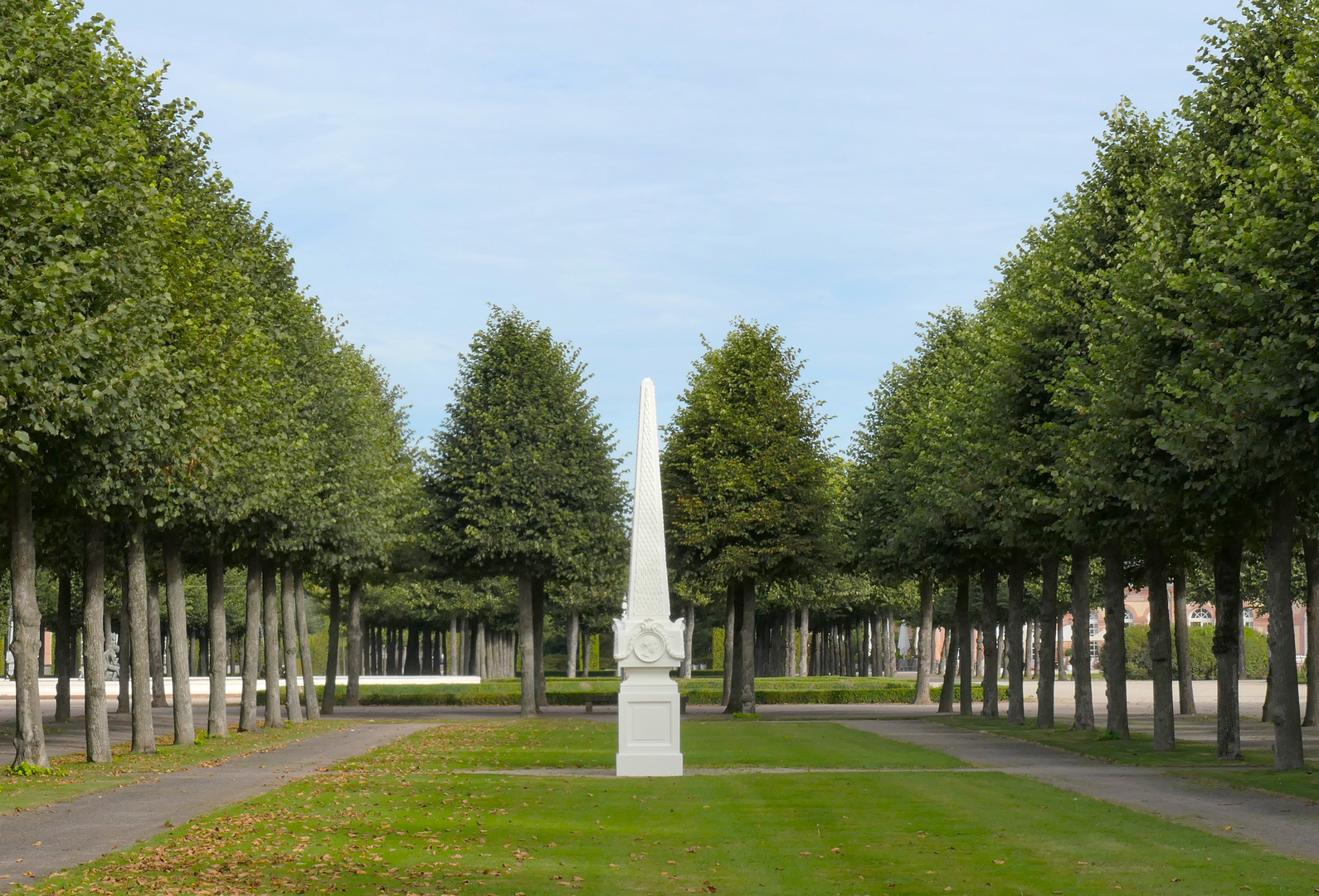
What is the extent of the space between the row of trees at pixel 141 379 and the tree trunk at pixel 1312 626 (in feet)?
82.1


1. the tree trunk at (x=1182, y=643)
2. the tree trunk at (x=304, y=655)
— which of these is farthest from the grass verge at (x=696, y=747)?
the tree trunk at (x=1182, y=643)

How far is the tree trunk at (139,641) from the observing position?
1172 inches

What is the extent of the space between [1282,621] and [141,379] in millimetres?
19710

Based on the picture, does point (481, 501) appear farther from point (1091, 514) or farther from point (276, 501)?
point (1091, 514)

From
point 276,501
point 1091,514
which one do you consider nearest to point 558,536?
point 276,501

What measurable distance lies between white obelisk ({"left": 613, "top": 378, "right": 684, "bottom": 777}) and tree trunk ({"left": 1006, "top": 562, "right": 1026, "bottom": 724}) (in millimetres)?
16598

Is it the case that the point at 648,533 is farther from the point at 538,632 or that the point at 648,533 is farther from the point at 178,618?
the point at 538,632

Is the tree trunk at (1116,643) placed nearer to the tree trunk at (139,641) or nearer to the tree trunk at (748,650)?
the tree trunk at (748,650)

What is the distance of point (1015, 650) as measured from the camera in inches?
1576

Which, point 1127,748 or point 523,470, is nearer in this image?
point 1127,748

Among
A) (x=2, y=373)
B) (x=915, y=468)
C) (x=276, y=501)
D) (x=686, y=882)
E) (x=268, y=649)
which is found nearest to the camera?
(x=686, y=882)

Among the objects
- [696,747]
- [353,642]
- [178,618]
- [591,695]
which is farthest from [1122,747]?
[353,642]

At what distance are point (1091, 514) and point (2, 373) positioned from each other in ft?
65.2

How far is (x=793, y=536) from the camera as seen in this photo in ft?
162
